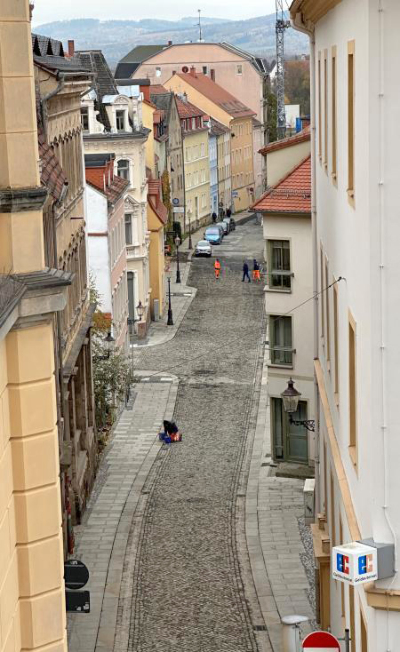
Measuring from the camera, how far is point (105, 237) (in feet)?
154

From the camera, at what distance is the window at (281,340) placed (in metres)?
35.2

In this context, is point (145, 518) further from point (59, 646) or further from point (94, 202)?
point (59, 646)

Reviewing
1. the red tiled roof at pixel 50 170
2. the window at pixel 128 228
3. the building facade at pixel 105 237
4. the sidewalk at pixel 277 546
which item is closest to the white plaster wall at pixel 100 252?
the building facade at pixel 105 237

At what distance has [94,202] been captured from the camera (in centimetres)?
4638

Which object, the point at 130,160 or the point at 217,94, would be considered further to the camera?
the point at 217,94

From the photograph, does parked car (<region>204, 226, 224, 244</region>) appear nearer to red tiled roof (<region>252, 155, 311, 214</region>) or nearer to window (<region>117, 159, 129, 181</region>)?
window (<region>117, 159, 129, 181</region>)

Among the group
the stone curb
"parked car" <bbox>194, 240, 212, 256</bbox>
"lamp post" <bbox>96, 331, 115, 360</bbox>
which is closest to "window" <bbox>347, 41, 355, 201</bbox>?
the stone curb

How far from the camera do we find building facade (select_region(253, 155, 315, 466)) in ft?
110

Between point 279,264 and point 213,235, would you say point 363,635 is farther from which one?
point 213,235

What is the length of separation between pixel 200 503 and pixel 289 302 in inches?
203

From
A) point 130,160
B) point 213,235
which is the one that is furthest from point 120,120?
point 213,235

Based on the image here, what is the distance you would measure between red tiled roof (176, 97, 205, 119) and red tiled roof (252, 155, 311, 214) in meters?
60.5

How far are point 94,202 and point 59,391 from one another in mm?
19414

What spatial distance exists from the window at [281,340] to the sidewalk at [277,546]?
286 cm
